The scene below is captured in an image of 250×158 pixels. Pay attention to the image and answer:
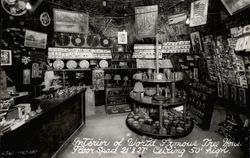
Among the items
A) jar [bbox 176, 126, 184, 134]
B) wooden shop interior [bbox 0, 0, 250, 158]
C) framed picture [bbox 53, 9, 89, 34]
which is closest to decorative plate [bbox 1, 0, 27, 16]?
wooden shop interior [bbox 0, 0, 250, 158]

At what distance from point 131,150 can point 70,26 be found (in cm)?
510

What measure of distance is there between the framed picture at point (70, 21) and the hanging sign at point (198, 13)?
409 centimetres

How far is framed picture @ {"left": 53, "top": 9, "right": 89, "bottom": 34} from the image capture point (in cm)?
592

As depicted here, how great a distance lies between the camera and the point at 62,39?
6.27m

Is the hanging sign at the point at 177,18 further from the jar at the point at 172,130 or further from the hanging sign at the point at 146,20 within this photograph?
the jar at the point at 172,130

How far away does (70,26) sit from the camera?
6.20 metres

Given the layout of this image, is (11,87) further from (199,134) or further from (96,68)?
(199,134)

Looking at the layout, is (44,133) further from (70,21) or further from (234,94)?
(234,94)

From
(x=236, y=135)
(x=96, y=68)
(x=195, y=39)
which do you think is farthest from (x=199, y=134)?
(x=96, y=68)

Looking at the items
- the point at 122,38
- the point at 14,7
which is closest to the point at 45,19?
the point at 14,7

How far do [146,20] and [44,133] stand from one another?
5550 mm

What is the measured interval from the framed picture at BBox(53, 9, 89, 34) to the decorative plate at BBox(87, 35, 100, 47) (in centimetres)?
29

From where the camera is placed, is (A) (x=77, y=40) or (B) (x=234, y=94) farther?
(A) (x=77, y=40)

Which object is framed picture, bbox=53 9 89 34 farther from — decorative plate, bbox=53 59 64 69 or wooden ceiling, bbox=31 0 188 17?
decorative plate, bbox=53 59 64 69
